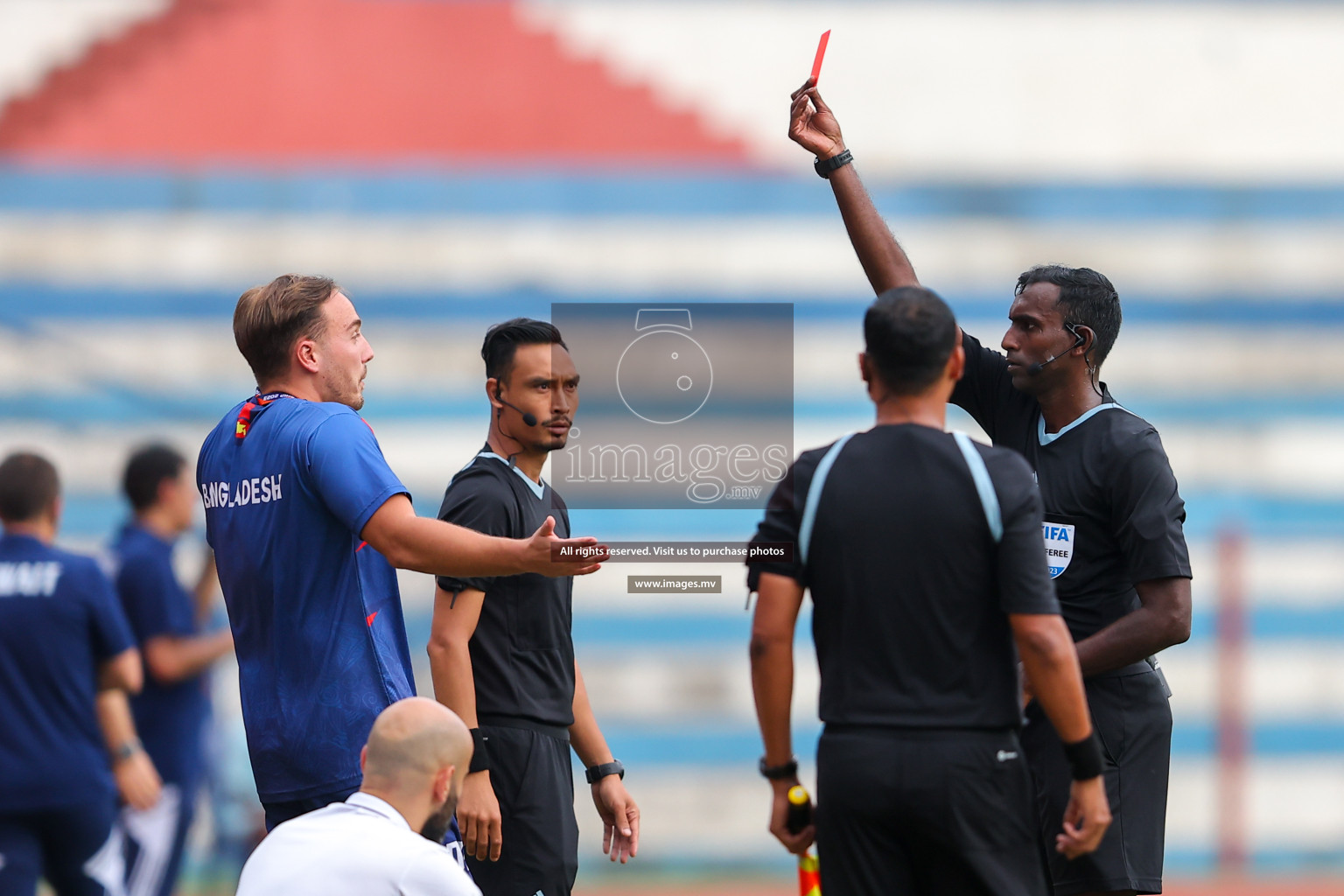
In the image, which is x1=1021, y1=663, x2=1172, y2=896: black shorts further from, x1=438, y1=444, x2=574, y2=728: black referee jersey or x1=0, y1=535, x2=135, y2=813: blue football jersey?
x1=0, y1=535, x2=135, y2=813: blue football jersey

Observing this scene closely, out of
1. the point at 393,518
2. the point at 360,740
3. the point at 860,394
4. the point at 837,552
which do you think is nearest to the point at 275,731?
the point at 360,740

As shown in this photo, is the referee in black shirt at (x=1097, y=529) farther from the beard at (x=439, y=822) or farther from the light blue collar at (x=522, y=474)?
the beard at (x=439, y=822)

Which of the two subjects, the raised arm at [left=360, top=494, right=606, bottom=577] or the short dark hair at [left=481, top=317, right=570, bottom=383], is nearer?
the raised arm at [left=360, top=494, right=606, bottom=577]

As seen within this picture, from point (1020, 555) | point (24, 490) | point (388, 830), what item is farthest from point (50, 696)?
point (1020, 555)

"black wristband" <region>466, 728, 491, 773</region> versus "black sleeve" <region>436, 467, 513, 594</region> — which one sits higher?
"black sleeve" <region>436, 467, 513, 594</region>

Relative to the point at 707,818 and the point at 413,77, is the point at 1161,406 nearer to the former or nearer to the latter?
the point at 707,818

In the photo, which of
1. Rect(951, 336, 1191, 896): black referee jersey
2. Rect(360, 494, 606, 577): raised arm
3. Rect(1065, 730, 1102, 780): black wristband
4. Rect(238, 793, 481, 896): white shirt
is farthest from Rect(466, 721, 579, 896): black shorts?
Rect(1065, 730, 1102, 780): black wristband

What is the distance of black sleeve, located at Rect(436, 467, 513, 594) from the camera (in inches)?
103

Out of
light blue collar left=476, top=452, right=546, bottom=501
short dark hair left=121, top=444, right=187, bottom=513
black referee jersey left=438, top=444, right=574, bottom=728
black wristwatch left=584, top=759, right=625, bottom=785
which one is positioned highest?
short dark hair left=121, top=444, right=187, bottom=513

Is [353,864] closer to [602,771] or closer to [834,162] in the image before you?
[602,771]

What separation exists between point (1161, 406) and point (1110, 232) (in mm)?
986

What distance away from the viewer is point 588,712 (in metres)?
2.97

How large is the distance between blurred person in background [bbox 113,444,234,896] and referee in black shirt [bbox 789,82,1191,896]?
2921 millimetres

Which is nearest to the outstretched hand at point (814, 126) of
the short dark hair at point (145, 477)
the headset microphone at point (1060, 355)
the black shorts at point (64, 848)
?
the headset microphone at point (1060, 355)
